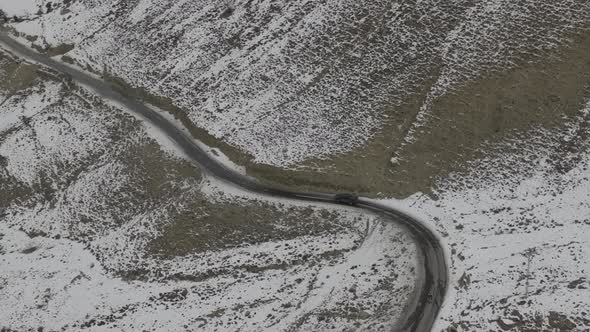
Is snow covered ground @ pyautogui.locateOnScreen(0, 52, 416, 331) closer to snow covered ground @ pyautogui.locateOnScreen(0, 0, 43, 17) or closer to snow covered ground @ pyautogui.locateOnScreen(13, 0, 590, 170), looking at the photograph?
snow covered ground @ pyautogui.locateOnScreen(13, 0, 590, 170)

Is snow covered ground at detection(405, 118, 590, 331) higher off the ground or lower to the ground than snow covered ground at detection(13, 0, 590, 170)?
lower

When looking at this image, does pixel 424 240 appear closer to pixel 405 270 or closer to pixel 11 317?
pixel 405 270

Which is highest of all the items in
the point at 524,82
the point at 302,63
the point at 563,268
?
the point at 302,63

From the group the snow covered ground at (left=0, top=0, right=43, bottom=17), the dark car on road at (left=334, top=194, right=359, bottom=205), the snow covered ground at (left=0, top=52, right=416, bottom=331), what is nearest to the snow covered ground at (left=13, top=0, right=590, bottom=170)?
the dark car on road at (left=334, top=194, right=359, bottom=205)

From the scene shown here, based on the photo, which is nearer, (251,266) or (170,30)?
(251,266)

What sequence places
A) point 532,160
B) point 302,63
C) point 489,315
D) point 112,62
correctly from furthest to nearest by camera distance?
point 112,62 → point 302,63 → point 532,160 → point 489,315

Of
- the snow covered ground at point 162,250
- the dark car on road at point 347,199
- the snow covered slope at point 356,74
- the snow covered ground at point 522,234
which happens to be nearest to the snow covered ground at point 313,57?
the snow covered slope at point 356,74

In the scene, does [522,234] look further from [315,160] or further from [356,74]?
[356,74]

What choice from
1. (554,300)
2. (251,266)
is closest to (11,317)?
(251,266)
